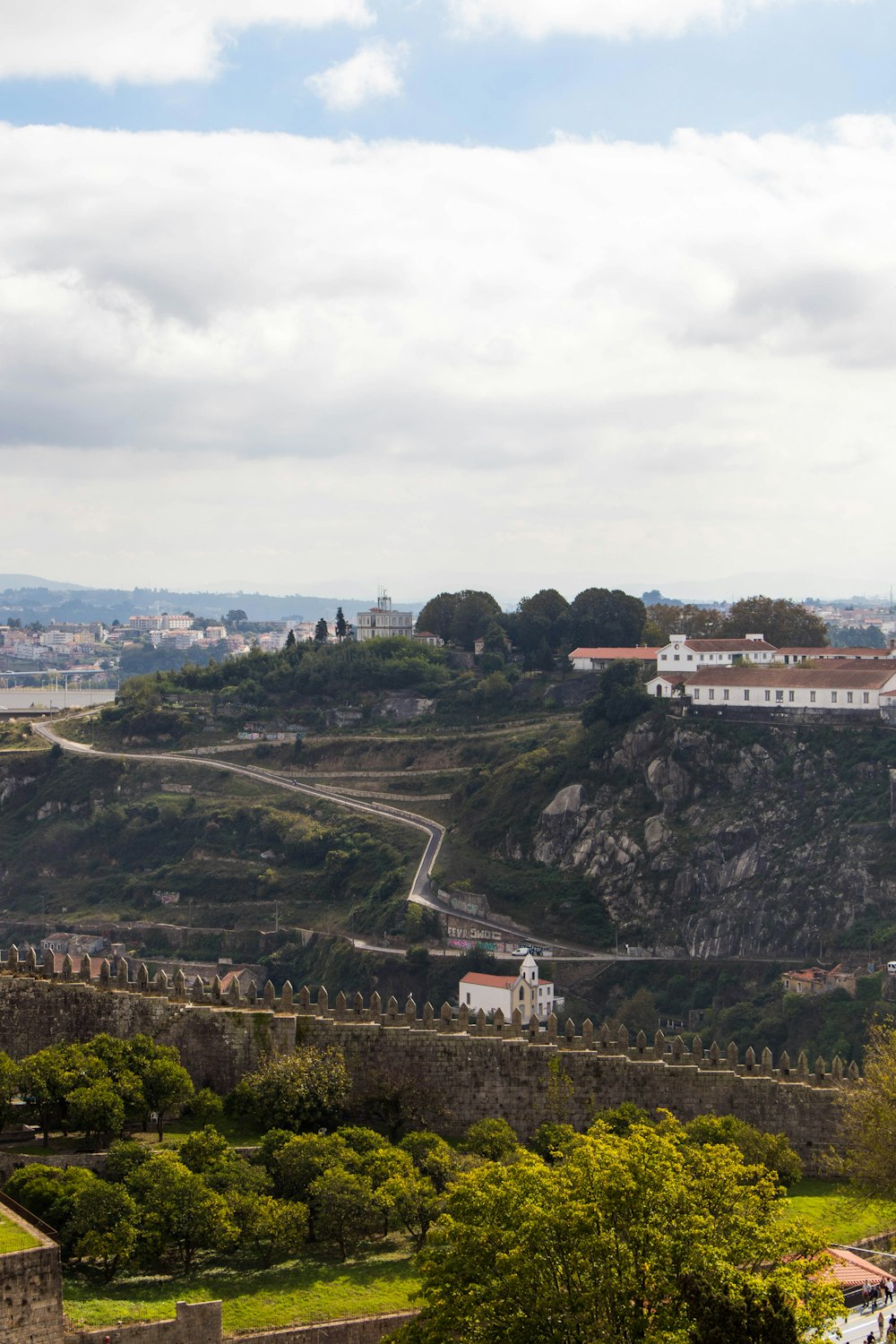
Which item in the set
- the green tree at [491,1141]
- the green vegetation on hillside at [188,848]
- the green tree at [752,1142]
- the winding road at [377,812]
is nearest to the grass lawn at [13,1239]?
the green tree at [491,1141]

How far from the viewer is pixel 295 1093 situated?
2553 cm

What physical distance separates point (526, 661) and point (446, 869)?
108 feet

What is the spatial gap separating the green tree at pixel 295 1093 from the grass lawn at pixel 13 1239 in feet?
24.1

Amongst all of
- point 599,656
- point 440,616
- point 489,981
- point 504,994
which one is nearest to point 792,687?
point 599,656

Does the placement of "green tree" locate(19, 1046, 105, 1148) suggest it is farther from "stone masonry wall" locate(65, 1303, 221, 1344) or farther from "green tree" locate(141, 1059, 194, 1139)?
"stone masonry wall" locate(65, 1303, 221, 1344)

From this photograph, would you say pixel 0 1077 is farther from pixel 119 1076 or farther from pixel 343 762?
pixel 343 762

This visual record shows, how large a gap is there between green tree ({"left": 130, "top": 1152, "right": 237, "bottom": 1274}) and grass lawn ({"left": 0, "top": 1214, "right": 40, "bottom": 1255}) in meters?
3.10

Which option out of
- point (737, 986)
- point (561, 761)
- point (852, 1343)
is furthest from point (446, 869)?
point (852, 1343)

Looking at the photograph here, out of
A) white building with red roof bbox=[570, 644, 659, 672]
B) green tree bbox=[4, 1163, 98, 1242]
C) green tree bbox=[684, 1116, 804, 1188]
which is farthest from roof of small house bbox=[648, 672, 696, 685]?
green tree bbox=[4, 1163, 98, 1242]

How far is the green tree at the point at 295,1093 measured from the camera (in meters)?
25.4

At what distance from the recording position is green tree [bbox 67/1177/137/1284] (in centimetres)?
2061

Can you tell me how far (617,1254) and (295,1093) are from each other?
10634mm

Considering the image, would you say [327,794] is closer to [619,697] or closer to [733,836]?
[619,697]

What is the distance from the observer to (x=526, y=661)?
123188 millimetres
